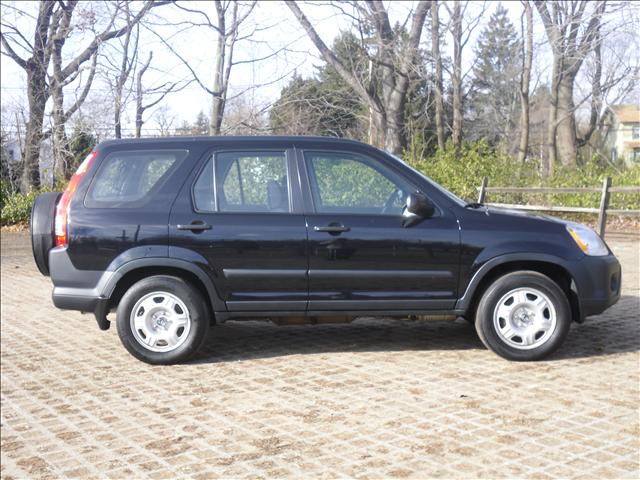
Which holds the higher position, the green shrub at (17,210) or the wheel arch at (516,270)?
the green shrub at (17,210)

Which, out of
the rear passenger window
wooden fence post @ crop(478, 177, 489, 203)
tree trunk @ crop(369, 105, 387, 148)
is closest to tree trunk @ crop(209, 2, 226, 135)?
tree trunk @ crop(369, 105, 387, 148)

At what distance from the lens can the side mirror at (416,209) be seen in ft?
20.7

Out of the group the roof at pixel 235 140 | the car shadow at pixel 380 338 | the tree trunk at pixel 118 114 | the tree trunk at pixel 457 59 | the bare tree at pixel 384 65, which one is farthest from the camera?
the tree trunk at pixel 457 59

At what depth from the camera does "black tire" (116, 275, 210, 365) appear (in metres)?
6.38

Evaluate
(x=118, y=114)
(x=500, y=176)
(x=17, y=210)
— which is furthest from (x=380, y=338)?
(x=17, y=210)

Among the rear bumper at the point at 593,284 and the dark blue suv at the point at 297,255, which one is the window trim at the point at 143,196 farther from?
the rear bumper at the point at 593,284

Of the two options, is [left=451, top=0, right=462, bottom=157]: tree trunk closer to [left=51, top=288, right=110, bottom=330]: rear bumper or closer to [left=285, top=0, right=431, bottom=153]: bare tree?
[left=285, top=0, right=431, bottom=153]: bare tree

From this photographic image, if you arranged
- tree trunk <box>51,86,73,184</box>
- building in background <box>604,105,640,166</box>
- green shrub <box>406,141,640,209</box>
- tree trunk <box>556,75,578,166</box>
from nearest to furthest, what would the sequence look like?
tree trunk <box>51,86,73,184</box>, green shrub <box>406,141,640,209</box>, tree trunk <box>556,75,578,166</box>, building in background <box>604,105,640,166</box>

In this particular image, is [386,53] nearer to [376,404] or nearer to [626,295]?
[626,295]

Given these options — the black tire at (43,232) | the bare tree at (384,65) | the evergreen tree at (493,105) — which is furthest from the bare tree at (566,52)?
the black tire at (43,232)

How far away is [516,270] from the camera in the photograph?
21.5ft

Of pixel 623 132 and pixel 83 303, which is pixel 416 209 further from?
pixel 623 132

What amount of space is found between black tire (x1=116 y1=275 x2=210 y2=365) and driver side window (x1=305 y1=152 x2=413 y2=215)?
4.19 ft

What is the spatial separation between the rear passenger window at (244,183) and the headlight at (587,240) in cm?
241
